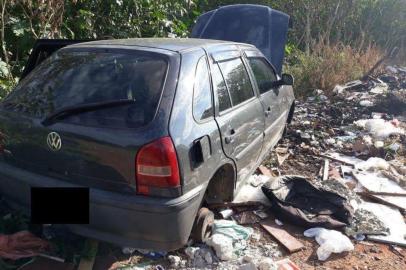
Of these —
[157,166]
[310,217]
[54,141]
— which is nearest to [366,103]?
[310,217]

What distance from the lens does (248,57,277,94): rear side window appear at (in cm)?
429

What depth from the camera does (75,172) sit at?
2650 mm

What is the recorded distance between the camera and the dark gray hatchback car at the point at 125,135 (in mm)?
2514

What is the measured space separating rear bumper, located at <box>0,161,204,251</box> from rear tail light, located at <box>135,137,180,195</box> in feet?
0.32

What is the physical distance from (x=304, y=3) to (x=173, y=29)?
19.9 ft

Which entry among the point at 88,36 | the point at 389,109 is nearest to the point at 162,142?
the point at 88,36

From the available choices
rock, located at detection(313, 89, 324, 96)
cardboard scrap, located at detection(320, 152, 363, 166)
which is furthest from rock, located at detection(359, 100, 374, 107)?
cardboard scrap, located at detection(320, 152, 363, 166)

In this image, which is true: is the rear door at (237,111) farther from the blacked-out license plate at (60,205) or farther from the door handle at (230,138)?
the blacked-out license plate at (60,205)

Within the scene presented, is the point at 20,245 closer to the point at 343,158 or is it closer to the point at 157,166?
the point at 157,166

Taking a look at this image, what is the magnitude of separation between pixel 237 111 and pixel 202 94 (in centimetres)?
59

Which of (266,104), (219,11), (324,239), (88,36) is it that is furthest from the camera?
(219,11)

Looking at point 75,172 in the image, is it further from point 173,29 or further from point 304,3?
point 304,3

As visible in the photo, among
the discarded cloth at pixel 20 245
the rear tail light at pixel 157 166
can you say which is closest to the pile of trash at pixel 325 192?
the rear tail light at pixel 157 166

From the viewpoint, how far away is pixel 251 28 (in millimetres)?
7750
